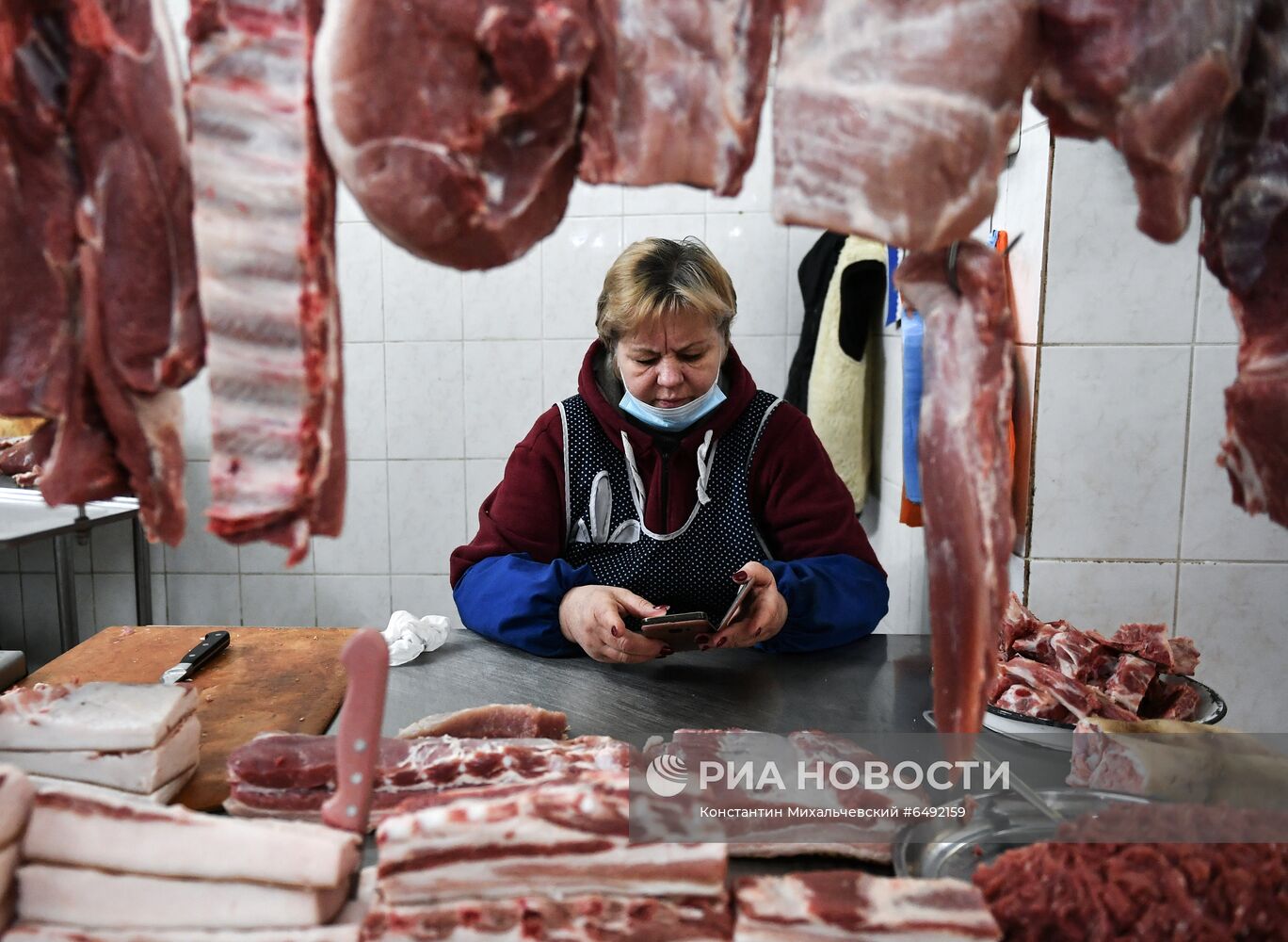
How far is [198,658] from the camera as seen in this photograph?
5.91ft

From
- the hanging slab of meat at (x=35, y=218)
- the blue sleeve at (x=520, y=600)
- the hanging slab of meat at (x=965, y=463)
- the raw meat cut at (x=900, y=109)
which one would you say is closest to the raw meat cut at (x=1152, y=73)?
the raw meat cut at (x=900, y=109)

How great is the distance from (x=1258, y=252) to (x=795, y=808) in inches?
33.1

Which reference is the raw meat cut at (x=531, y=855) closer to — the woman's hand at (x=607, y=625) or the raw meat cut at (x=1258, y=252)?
the raw meat cut at (x=1258, y=252)

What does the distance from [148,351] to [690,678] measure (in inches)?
49.6

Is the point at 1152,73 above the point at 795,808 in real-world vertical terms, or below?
above

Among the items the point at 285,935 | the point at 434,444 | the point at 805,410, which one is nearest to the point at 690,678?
the point at 285,935

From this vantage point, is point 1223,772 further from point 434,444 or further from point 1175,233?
point 434,444

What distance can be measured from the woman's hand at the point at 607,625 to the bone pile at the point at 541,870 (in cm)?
87

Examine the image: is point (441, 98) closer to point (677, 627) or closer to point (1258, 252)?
point (1258, 252)

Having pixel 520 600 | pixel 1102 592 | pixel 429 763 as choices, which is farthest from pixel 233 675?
pixel 1102 592

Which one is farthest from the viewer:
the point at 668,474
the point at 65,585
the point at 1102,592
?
the point at 65,585

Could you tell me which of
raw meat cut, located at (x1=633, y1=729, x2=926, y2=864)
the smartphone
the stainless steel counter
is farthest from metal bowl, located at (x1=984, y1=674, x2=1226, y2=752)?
the smartphone

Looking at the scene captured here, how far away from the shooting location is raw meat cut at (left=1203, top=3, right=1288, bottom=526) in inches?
34.4

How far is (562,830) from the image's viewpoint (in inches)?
39.3
